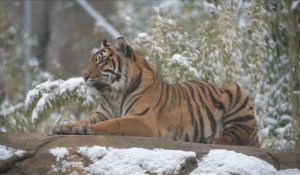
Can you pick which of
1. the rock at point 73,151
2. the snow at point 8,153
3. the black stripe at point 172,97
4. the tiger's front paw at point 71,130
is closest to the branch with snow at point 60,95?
the black stripe at point 172,97

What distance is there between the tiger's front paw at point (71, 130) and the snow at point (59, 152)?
0.34 meters

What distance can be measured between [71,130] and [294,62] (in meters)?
2.77

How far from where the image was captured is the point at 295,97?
754 centimetres

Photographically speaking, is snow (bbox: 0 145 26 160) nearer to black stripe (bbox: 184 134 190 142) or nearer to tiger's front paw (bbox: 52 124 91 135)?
tiger's front paw (bbox: 52 124 91 135)

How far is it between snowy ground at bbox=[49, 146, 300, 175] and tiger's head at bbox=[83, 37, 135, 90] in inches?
35.1

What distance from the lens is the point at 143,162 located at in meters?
5.33

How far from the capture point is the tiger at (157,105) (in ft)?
20.2

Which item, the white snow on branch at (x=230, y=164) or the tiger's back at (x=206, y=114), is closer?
the white snow on branch at (x=230, y=164)

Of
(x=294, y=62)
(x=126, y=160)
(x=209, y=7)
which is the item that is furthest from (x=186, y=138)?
(x=209, y=7)

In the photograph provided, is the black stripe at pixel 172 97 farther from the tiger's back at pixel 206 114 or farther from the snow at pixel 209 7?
the snow at pixel 209 7

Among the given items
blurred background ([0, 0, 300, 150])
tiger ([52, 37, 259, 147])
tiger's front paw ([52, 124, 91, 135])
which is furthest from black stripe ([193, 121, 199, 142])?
blurred background ([0, 0, 300, 150])

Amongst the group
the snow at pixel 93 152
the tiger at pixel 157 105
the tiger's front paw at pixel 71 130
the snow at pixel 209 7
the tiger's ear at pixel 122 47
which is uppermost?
the snow at pixel 209 7

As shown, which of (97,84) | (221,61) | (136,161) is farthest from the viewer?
(221,61)

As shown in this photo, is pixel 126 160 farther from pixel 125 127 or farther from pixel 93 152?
pixel 125 127
